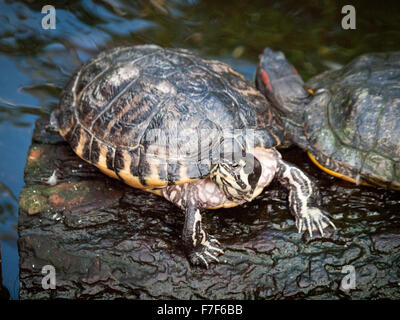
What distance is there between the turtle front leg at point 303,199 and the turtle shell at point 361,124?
1.97 ft

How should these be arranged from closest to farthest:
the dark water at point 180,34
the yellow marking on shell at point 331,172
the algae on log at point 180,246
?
the algae on log at point 180,246 → the yellow marking on shell at point 331,172 → the dark water at point 180,34

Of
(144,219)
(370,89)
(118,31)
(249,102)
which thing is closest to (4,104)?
(118,31)

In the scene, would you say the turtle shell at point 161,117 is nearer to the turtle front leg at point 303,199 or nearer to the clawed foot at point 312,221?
the turtle front leg at point 303,199

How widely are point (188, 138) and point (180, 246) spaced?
120 centimetres

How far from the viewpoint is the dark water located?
280 inches

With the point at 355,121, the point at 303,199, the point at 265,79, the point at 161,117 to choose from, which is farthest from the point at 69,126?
the point at 355,121

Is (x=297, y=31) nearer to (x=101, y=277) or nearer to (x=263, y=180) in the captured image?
(x=263, y=180)

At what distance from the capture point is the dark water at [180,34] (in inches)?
280

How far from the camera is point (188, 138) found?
415 cm

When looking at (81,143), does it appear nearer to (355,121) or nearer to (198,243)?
(198,243)

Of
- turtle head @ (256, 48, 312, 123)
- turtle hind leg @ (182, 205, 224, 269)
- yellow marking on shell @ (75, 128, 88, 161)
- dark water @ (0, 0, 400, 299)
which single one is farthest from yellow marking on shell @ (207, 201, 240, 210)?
dark water @ (0, 0, 400, 299)

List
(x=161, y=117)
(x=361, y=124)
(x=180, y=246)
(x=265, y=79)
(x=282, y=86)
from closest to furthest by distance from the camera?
(x=180, y=246) → (x=161, y=117) → (x=361, y=124) → (x=282, y=86) → (x=265, y=79)

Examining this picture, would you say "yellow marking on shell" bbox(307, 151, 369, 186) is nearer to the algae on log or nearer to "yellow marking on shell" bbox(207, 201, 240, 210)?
the algae on log

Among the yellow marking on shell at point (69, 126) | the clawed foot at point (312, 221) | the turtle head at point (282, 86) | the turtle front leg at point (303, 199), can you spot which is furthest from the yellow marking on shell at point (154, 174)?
the turtle head at point (282, 86)
